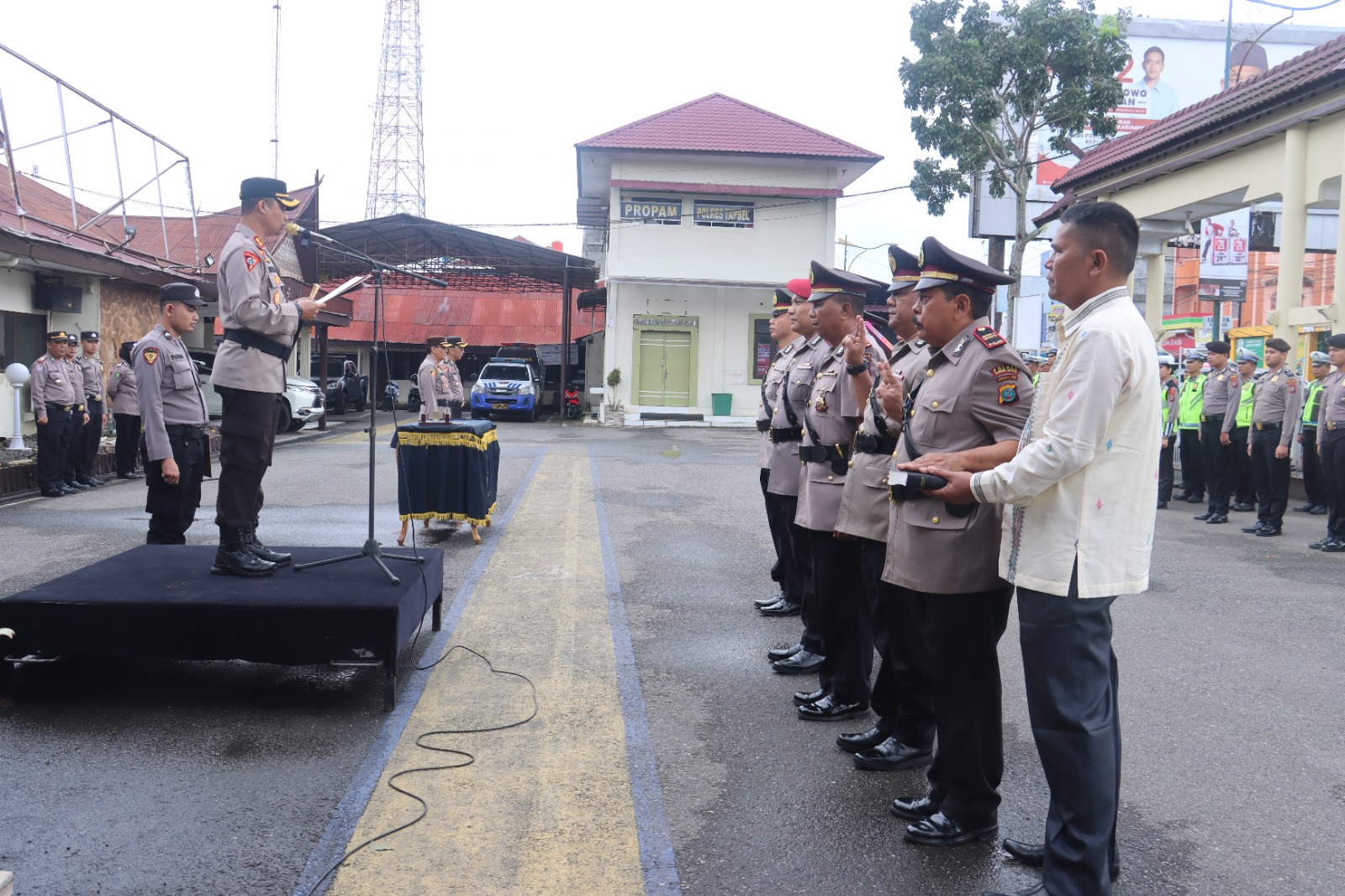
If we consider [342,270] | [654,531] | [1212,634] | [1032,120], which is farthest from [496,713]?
[342,270]

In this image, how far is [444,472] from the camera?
903 cm

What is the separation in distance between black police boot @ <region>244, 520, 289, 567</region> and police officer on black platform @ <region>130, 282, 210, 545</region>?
59.3 inches

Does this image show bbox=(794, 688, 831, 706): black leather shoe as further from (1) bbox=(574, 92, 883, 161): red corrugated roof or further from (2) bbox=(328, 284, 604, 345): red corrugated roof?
(2) bbox=(328, 284, 604, 345): red corrugated roof

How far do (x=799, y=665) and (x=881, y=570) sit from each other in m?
1.18

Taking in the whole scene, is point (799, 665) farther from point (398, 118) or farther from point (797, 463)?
point (398, 118)

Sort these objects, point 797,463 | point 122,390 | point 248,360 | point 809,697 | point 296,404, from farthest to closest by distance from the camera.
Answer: point 296,404
point 122,390
point 797,463
point 248,360
point 809,697

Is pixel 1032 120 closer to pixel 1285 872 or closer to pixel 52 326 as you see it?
pixel 52 326

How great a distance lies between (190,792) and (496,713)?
131 centimetres

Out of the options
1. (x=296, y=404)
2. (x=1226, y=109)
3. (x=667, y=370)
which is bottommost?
(x=296, y=404)

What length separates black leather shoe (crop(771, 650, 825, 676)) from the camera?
210 inches

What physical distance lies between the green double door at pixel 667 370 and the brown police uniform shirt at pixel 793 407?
23087 millimetres

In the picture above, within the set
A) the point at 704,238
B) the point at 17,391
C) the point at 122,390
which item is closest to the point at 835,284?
the point at 122,390

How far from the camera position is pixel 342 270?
105ft

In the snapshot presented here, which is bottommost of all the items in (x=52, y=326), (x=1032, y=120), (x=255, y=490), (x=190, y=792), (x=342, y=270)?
(x=190, y=792)
